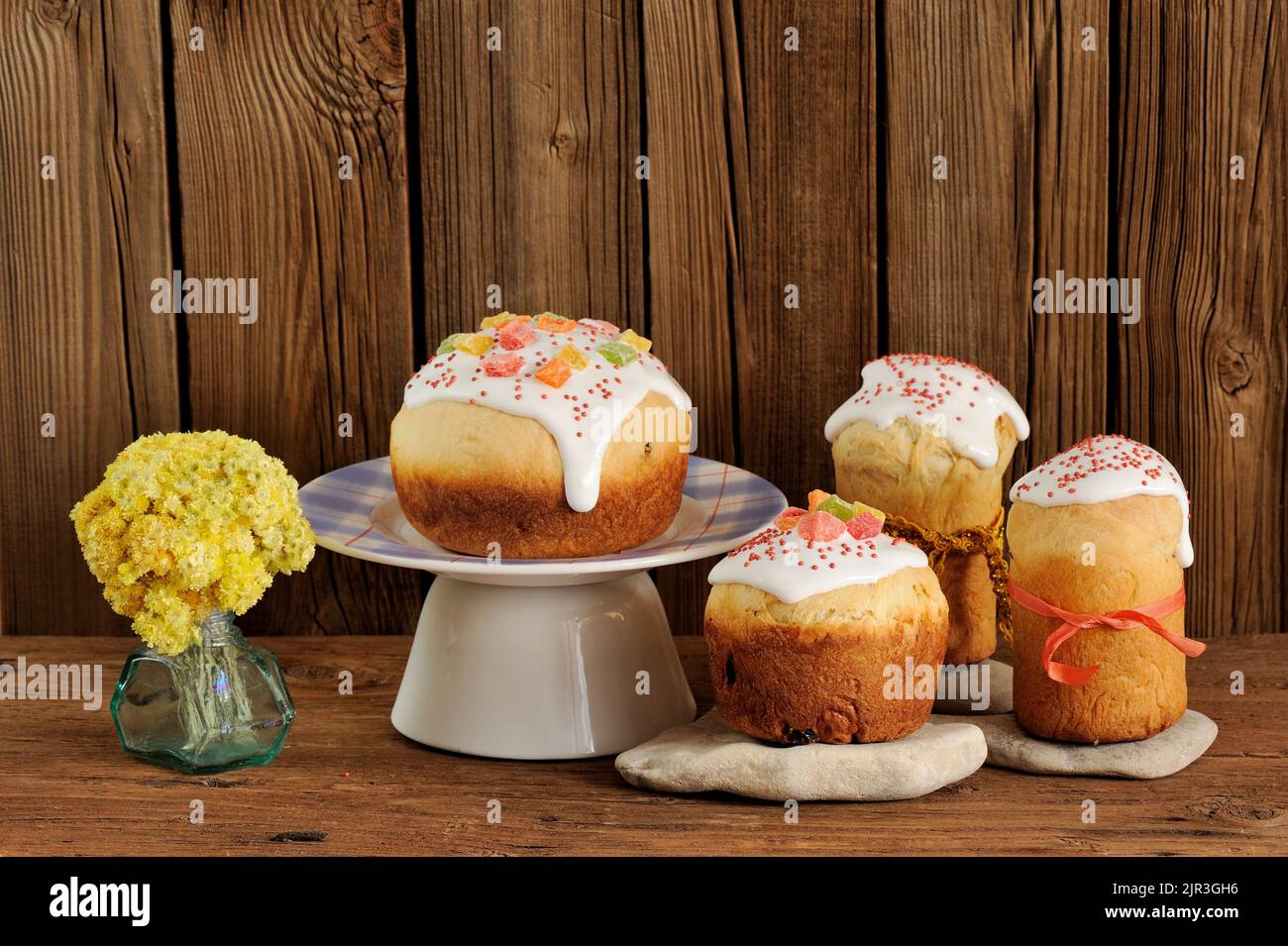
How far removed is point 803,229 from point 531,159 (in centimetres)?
37

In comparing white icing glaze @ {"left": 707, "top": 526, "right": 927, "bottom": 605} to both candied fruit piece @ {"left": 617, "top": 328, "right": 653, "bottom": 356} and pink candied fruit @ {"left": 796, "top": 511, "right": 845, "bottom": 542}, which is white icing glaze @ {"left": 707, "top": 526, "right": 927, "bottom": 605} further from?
candied fruit piece @ {"left": 617, "top": 328, "right": 653, "bottom": 356}

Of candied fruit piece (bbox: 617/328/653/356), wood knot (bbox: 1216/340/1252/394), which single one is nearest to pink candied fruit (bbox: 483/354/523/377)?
candied fruit piece (bbox: 617/328/653/356)

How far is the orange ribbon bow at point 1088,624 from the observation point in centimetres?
128

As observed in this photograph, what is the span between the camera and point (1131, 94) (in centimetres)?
168

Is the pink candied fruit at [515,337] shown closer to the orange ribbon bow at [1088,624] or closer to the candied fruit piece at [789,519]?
the candied fruit piece at [789,519]

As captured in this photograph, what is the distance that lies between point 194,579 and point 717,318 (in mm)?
783

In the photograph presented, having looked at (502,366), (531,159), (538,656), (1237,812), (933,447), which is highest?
(531,159)

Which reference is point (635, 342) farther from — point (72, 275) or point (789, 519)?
point (72, 275)

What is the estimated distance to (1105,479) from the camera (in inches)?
50.6

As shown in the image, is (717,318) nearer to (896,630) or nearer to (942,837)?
(896,630)

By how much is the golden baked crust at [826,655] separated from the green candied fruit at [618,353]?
29cm

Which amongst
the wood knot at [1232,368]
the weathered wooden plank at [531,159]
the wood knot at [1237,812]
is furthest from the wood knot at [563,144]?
the wood knot at [1237,812]

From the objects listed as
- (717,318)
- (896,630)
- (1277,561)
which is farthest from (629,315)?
(1277,561)

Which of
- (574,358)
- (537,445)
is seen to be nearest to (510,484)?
(537,445)
